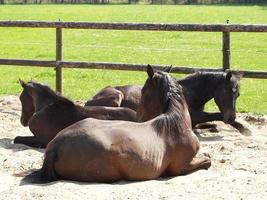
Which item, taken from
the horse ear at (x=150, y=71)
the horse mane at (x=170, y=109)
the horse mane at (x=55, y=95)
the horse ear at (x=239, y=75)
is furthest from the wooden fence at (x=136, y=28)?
the horse mane at (x=170, y=109)

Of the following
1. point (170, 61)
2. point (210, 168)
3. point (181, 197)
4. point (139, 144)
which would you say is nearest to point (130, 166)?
point (139, 144)

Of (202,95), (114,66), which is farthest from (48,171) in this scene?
(114,66)

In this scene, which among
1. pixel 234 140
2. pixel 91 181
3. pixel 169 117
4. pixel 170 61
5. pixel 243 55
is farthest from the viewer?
pixel 243 55

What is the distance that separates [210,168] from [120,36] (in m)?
20.0

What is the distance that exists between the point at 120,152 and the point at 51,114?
2.25 meters

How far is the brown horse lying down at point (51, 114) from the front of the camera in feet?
25.6

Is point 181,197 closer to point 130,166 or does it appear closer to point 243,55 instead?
point 130,166

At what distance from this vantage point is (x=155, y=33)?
92.2 ft

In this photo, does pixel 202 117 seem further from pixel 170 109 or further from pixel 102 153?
pixel 102 153

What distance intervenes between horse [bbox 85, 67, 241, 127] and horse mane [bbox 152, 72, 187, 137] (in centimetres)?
202

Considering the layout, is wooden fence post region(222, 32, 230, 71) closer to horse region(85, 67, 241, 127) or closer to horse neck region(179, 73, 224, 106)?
horse region(85, 67, 241, 127)

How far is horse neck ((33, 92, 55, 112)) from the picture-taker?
833cm

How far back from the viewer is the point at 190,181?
20.7 feet

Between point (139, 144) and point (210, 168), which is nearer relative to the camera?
point (139, 144)
